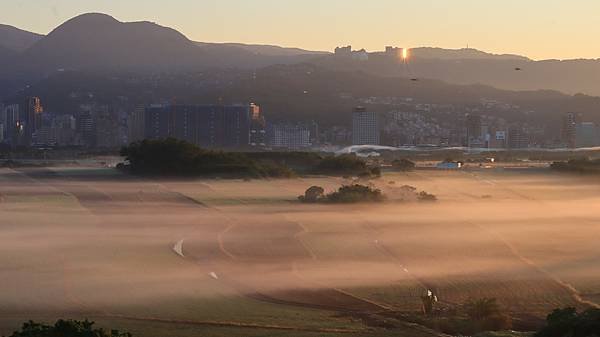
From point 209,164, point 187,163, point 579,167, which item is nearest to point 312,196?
point 209,164

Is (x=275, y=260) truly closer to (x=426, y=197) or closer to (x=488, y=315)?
(x=488, y=315)

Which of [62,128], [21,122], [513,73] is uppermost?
[513,73]

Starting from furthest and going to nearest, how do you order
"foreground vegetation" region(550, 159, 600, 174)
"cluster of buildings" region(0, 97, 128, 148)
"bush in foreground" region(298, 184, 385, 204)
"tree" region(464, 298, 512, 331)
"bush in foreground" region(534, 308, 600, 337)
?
"cluster of buildings" region(0, 97, 128, 148) → "foreground vegetation" region(550, 159, 600, 174) → "bush in foreground" region(298, 184, 385, 204) → "tree" region(464, 298, 512, 331) → "bush in foreground" region(534, 308, 600, 337)

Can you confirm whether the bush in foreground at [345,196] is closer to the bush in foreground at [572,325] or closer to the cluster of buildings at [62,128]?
the bush in foreground at [572,325]

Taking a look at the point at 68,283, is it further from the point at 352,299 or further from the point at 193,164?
the point at 193,164

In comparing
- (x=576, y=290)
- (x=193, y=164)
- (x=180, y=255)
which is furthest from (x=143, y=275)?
(x=193, y=164)

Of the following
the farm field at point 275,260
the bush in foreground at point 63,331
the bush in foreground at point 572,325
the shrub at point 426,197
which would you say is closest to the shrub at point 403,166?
the shrub at point 426,197

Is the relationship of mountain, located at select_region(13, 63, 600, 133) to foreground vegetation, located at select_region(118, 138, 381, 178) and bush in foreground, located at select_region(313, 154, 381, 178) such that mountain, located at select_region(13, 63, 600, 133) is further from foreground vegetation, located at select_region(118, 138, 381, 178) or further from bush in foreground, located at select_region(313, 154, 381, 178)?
foreground vegetation, located at select_region(118, 138, 381, 178)

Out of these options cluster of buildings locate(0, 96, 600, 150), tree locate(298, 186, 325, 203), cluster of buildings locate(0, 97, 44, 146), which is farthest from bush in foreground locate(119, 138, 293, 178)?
cluster of buildings locate(0, 97, 44, 146)
